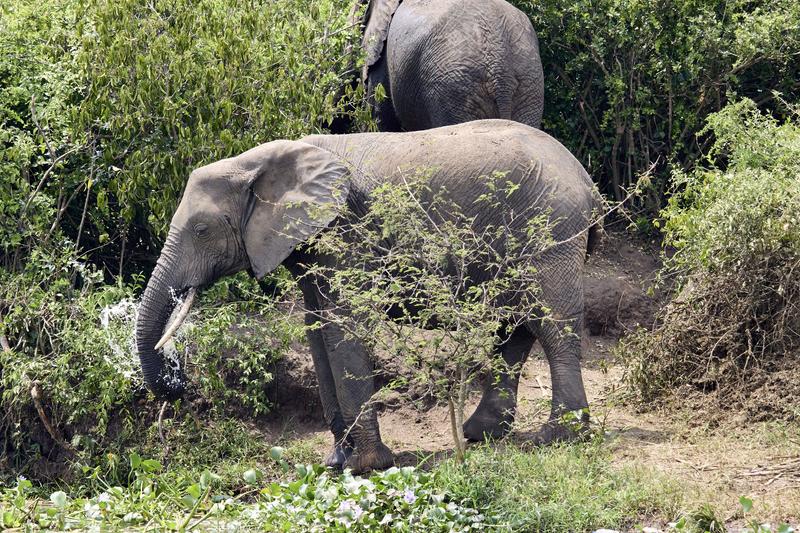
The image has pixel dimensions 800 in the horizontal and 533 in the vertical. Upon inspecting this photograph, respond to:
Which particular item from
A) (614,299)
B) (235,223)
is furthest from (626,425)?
(235,223)

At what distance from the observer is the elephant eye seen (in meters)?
9.38

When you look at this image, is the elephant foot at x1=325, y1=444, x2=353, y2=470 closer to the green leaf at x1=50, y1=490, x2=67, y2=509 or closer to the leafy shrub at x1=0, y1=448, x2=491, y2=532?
the leafy shrub at x1=0, y1=448, x2=491, y2=532

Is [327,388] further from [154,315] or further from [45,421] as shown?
[45,421]

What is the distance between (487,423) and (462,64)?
9.29 ft

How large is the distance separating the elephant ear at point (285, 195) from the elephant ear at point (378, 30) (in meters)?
2.43

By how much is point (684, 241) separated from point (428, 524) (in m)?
3.49

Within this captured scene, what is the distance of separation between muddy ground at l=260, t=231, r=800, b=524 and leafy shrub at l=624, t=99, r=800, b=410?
28 centimetres

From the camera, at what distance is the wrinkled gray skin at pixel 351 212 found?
9.33 meters

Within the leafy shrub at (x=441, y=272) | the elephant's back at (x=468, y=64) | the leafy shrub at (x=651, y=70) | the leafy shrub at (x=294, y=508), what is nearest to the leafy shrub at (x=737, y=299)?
the leafy shrub at (x=441, y=272)

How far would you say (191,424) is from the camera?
416 inches

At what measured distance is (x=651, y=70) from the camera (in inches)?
510

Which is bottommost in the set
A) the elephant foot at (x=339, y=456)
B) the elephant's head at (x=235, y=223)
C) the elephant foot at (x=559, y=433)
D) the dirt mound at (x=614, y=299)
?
the dirt mound at (x=614, y=299)

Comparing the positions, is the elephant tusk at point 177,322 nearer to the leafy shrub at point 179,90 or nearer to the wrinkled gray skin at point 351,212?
the wrinkled gray skin at point 351,212

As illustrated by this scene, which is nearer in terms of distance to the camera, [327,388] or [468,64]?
[327,388]
